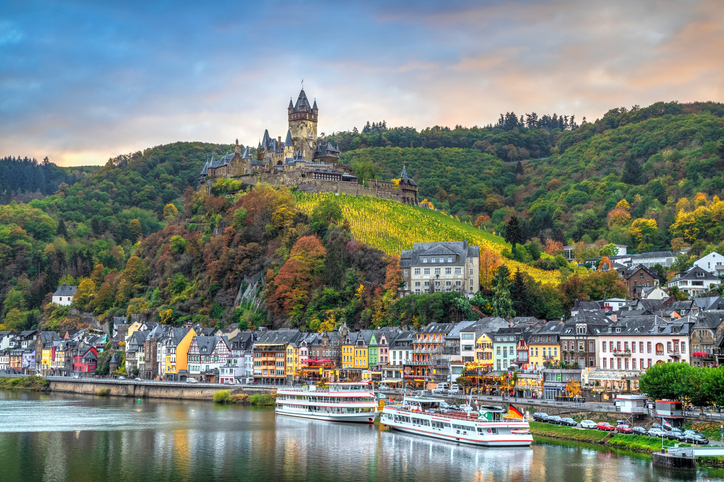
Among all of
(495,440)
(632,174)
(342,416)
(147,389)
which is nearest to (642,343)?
(495,440)

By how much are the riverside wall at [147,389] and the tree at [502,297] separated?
86.9 ft

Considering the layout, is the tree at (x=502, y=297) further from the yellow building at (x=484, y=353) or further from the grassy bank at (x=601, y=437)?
the grassy bank at (x=601, y=437)

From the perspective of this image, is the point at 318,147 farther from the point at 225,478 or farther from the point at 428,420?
the point at 225,478

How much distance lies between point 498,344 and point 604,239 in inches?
2318

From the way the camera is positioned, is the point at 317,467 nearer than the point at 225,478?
No

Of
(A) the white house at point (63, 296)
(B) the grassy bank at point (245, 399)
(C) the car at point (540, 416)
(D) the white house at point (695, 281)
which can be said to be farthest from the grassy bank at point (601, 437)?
(A) the white house at point (63, 296)

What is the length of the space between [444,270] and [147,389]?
39.2 metres

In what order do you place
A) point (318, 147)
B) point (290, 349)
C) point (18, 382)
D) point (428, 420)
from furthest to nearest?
point (318, 147) → point (18, 382) → point (290, 349) → point (428, 420)

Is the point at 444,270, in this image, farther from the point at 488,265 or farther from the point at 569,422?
the point at 569,422

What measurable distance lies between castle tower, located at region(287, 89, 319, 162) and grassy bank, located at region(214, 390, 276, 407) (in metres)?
61.9

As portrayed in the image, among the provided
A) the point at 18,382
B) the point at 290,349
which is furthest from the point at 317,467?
the point at 18,382

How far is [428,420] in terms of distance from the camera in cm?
6656

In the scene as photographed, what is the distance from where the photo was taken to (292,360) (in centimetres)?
10088

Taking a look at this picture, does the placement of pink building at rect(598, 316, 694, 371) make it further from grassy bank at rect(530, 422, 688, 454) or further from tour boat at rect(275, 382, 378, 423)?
tour boat at rect(275, 382, 378, 423)
